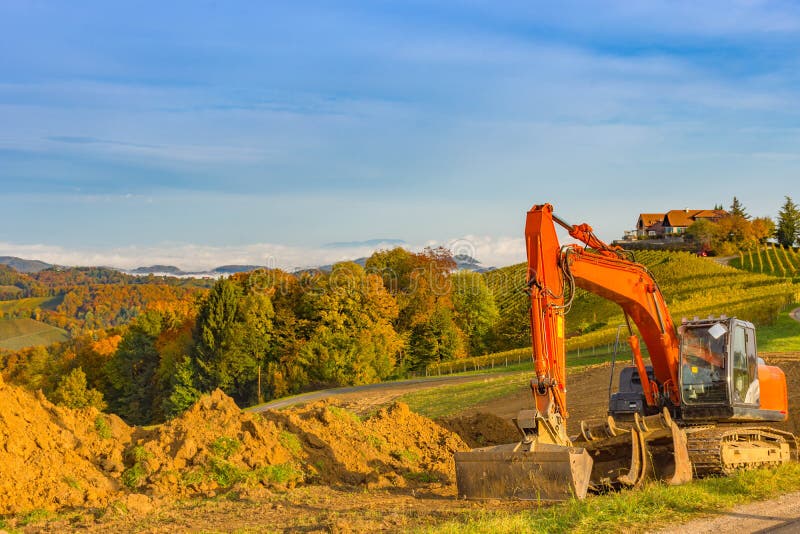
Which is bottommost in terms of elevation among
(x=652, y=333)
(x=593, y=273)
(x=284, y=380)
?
(x=284, y=380)

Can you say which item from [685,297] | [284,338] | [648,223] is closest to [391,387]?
[284,338]

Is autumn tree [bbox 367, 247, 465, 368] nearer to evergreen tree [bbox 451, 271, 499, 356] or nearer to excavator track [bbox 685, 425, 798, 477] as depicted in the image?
evergreen tree [bbox 451, 271, 499, 356]

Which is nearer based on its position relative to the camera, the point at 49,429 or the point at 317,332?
the point at 49,429

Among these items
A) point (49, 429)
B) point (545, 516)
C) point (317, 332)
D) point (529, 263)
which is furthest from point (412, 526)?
point (317, 332)

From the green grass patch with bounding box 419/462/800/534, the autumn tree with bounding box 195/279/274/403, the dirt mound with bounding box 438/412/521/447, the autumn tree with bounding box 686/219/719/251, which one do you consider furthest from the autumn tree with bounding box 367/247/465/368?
the green grass patch with bounding box 419/462/800/534

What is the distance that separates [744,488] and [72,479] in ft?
34.6

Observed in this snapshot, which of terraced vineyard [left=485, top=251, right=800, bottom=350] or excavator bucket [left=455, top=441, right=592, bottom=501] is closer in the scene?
excavator bucket [left=455, top=441, right=592, bottom=501]

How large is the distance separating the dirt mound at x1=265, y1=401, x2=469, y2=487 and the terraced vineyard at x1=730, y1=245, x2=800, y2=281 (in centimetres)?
6692

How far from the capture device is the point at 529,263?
1214 centimetres

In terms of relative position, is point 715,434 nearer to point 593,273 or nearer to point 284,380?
point 593,273

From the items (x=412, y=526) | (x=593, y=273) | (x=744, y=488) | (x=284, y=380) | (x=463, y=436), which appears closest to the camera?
(x=412, y=526)

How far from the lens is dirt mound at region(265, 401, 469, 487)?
15684 mm

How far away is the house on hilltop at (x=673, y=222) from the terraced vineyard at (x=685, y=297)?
181 ft

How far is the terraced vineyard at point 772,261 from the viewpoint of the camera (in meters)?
81.2
